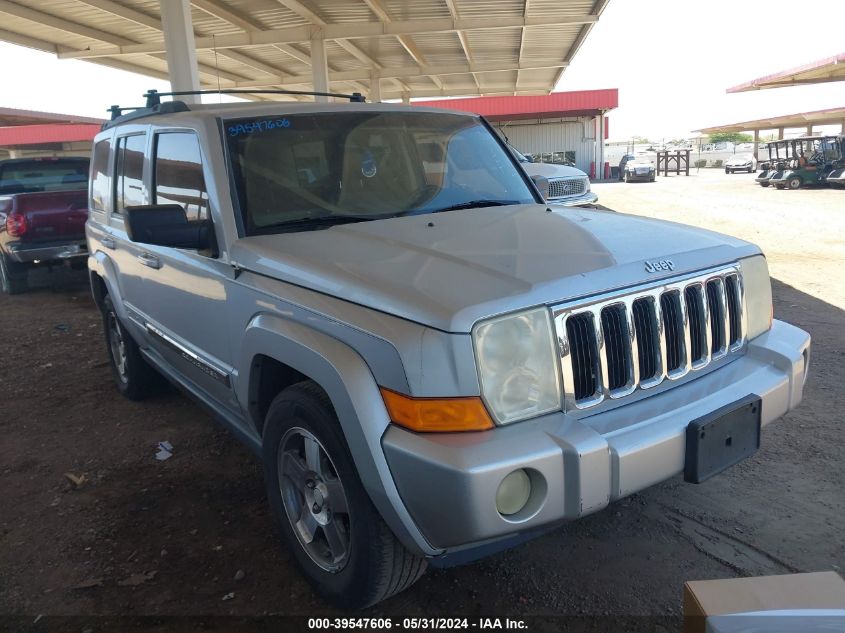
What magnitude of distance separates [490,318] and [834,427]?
2.98 metres

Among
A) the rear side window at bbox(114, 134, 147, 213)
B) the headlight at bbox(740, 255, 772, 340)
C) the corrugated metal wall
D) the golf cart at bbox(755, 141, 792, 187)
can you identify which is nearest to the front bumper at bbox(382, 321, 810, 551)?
the headlight at bbox(740, 255, 772, 340)

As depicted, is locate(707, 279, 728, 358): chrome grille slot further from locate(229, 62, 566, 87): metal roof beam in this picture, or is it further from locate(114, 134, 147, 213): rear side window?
locate(229, 62, 566, 87): metal roof beam

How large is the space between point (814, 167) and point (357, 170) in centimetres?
2736

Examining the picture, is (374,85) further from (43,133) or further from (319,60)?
(43,133)

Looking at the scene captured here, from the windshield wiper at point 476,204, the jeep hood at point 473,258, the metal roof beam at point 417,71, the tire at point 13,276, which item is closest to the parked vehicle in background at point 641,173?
the metal roof beam at point 417,71

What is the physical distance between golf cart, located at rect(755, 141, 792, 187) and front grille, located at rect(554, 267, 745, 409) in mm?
27534

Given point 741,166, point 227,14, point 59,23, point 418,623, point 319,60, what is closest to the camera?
point 418,623

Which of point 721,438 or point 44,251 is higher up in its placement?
point 44,251

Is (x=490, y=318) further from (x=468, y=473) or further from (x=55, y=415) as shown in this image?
(x=55, y=415)

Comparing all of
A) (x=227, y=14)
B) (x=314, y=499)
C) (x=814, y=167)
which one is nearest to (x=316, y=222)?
(x=314, y=499)

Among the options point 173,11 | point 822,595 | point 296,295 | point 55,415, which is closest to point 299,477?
point 296,295

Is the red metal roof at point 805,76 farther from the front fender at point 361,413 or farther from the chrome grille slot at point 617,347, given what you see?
the front fender at point 361,413

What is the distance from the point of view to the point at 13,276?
31.4 ft

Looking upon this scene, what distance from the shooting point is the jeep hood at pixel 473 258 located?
6.84 ft
